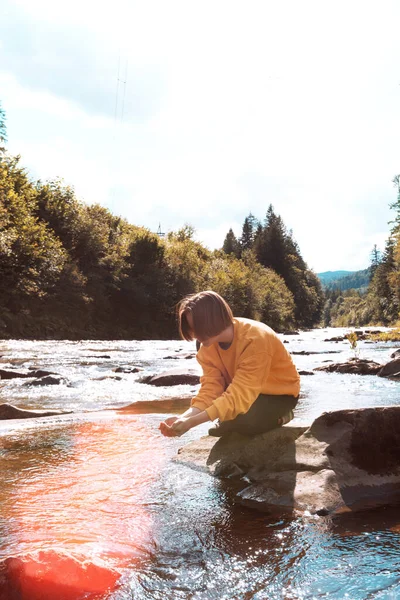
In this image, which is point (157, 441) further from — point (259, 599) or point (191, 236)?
point (191, 236)

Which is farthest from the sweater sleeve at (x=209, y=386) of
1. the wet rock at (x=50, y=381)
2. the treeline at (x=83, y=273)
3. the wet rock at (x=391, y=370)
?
the treeline at (x=83, y=273)

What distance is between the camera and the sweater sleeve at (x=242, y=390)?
3.48 m

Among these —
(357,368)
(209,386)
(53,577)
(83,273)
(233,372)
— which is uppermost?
(83,273)

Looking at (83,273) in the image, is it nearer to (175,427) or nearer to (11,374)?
(11,374)

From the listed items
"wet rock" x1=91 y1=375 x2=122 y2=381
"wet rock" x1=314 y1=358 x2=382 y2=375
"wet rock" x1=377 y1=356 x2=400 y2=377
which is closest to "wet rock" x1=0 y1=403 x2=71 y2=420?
"wet rock" x1=91 y1=375 x2=122 y2=381

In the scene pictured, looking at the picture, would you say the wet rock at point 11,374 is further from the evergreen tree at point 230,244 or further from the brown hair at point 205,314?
the evergreen tree at point 230,244

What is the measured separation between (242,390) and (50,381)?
735 centimetres

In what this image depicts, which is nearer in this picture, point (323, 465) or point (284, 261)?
point (323, 465)

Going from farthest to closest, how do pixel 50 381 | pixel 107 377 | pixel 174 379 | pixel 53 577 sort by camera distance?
pixel 107 377 < pixel 174 379 < pixel 50 381 < pixel 53 577

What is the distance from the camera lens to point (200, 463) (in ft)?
13.6

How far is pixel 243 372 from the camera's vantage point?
12.1 feet

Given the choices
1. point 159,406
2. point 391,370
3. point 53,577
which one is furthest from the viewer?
point 391,370

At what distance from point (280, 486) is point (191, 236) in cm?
7137

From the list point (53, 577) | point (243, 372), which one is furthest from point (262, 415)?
point (53, 577)
